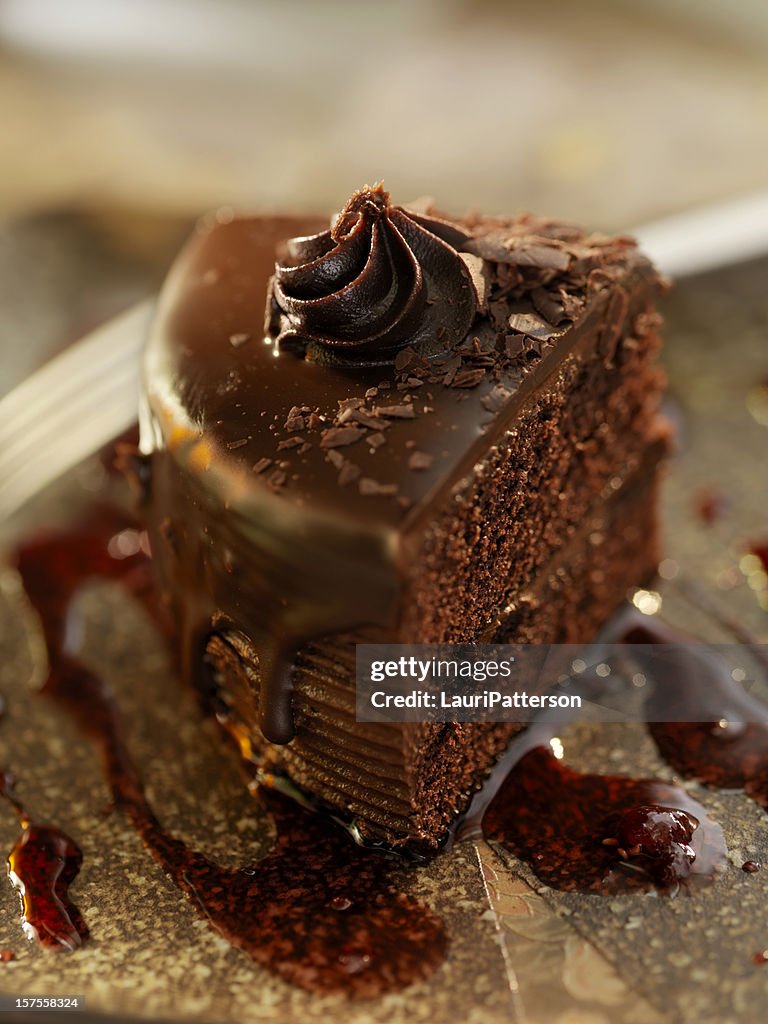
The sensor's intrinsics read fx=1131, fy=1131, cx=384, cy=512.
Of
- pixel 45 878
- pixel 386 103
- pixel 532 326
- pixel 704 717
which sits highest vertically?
pixel 532 326

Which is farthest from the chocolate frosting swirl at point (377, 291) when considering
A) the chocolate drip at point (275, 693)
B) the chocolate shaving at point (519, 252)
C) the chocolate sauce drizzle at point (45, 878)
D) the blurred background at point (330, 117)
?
the blurred background at point (330, 117)

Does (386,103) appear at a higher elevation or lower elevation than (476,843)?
higher

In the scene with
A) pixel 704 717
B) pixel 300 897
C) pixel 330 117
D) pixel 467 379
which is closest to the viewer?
pixel 467 379

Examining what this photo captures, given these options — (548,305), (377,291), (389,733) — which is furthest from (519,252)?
(389,733)

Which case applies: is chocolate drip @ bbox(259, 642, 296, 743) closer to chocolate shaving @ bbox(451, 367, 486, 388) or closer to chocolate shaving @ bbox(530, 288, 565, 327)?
chocolate shaving @ bbox(451, 367, 486, 388)

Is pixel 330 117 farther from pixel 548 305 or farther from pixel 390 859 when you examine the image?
pixel 390 859

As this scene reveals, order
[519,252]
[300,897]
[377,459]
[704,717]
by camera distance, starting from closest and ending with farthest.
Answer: [377,459], [300,897], [519,252], [704,717]

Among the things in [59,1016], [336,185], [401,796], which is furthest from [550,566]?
[336,185]

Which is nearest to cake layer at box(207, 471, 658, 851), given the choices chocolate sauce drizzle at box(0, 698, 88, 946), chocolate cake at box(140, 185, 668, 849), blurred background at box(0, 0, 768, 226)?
chocolate cake at box(140, 185, 668, 849)
